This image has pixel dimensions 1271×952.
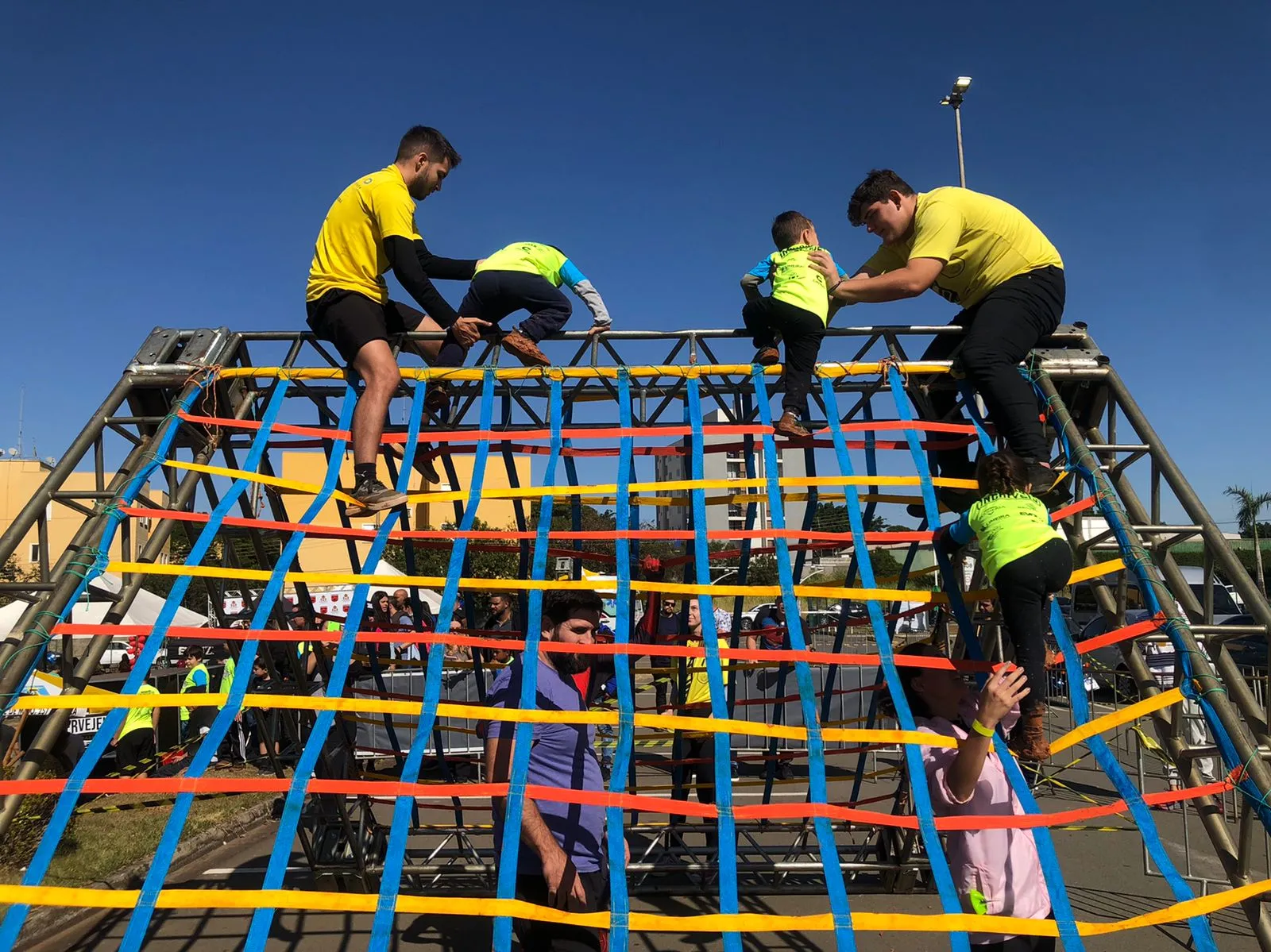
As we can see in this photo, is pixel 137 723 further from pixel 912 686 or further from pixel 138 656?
pixel 912 686

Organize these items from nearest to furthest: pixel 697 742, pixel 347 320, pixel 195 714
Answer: pixel 347 320
pixel 697 742
pixel 195 714

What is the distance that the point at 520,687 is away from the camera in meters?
3.40

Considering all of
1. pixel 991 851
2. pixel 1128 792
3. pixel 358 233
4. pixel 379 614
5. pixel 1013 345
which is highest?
pixel 358 233

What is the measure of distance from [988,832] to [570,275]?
153 inches

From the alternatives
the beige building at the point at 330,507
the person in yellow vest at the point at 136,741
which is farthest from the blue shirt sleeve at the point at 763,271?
the beige building at the point at 330,507

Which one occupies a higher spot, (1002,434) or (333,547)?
(333,547)

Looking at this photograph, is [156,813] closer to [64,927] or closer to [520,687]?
[64,927]

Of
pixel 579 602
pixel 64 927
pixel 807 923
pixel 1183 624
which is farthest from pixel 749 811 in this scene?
pixel 64 927

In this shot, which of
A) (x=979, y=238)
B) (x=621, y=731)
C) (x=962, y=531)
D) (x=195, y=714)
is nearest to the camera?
(x=621, y=731)

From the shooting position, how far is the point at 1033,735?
3.24 meters

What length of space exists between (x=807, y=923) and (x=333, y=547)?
3706 cm

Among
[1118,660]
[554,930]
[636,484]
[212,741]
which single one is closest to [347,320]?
[636,484]

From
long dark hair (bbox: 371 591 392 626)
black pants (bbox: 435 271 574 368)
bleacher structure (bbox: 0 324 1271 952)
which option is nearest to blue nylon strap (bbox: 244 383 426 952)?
bleacher structure (bbox: 0 324 1271 952)

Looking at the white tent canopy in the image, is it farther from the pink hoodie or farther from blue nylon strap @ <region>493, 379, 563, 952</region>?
the pink hoodie
